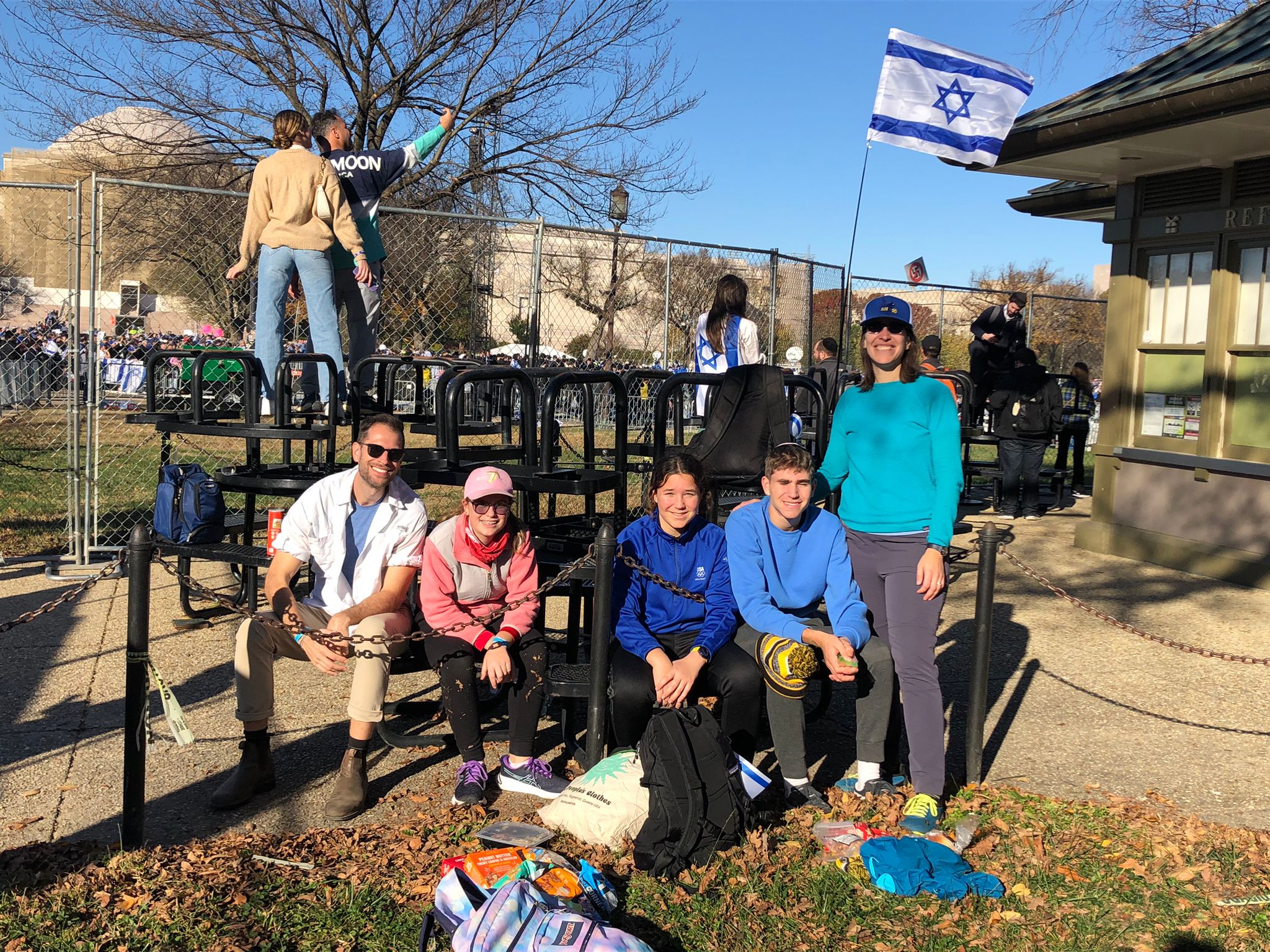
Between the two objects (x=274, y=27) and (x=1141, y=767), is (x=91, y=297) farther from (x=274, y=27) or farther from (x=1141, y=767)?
(x=274, y=27)

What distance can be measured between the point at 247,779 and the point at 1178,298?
27.0 ft

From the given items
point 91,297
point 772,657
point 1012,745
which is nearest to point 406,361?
point 91,297

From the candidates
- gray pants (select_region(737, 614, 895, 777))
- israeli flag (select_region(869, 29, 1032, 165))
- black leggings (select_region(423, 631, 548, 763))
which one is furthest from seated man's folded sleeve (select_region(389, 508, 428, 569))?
israeli flag (select_region(869, 29, 1032, 165))

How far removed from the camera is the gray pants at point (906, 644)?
4.34 m

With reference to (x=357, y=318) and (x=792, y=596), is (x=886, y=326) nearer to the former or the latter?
(x=792, y=596)

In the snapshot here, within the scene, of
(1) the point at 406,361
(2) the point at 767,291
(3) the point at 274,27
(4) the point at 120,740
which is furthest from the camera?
(3) the point at 274,27

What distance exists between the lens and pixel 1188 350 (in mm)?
Answer: 9180

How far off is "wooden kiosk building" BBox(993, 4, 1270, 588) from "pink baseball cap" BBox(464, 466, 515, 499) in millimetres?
5644

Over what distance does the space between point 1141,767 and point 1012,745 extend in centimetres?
55

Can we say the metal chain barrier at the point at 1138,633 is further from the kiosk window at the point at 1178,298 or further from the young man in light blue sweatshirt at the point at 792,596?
the kiosk window at the point at 1178,298

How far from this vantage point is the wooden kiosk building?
826 cm

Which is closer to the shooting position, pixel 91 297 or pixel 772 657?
pixel 772 657

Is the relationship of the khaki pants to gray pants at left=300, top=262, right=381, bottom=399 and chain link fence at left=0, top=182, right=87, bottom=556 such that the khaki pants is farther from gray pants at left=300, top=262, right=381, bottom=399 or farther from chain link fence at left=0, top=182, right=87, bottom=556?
chain link fence at left=0, top=182, right=87, bottom=556

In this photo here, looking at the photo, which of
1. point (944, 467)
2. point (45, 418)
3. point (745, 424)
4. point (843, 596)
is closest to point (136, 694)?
point (843, 596)
